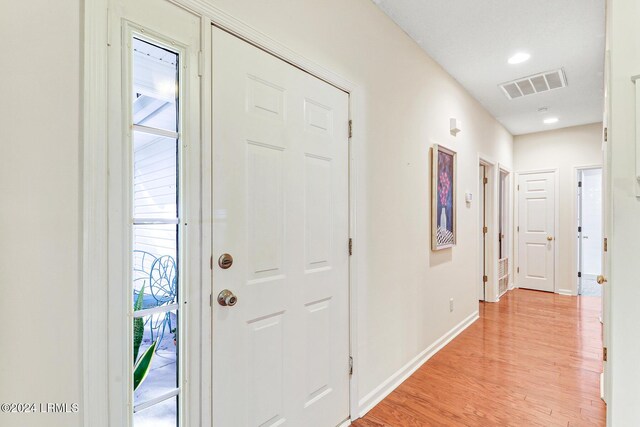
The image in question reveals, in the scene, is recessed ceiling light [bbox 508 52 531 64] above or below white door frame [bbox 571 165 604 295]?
above

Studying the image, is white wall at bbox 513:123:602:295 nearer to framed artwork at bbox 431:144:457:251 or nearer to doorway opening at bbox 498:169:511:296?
doorway opening at bbox 498:169:511:296

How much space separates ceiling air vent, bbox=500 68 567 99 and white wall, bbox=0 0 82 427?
391cm

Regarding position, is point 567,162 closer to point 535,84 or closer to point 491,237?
point 491,237

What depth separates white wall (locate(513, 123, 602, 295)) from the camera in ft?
16.6

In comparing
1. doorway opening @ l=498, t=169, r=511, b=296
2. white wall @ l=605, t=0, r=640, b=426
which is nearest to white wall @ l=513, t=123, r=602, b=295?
doorway opening @ l=498, t=169, r=511, b=296

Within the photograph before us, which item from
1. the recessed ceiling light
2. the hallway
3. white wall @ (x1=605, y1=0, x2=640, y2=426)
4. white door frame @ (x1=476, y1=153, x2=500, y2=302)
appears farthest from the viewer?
white door frame @ (x1=476, y1=153, x2=500, y2=302)

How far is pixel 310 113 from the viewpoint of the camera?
1737 millimetres

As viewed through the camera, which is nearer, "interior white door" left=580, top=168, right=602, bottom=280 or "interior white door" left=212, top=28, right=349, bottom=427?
"interior white door" left=212, top=28, right=349, bottom=427

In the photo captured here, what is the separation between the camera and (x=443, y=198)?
10.4 ft

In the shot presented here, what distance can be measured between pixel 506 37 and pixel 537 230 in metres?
4.05

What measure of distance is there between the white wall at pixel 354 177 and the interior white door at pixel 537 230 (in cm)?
148

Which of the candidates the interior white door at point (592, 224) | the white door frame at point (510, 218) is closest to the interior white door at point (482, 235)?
the white door frame at point (510, 218)

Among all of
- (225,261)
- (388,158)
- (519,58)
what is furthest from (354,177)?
(519,58)

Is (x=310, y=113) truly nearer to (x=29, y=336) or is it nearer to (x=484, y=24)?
(x=29, y=336)
